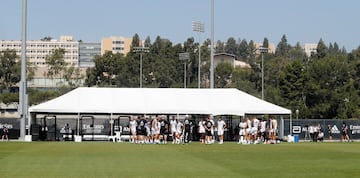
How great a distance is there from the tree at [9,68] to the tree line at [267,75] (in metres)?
0.33

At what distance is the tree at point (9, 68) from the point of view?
4365 inches

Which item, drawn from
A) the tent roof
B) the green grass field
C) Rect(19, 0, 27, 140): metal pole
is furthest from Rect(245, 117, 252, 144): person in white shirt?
the green grass field

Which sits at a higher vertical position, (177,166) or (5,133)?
(5,133)

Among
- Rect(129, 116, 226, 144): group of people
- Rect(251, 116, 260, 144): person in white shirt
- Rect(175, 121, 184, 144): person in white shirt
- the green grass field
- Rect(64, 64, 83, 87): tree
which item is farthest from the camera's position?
Rect(64, 64, 83, 87): tree

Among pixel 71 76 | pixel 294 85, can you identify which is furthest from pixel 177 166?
pixel 71 76

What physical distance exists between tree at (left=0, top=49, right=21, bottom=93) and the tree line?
334 millimetres

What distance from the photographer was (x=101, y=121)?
57.8 meters

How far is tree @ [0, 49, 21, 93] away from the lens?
364 feet

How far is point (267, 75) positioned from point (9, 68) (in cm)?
4580

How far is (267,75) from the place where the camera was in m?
128

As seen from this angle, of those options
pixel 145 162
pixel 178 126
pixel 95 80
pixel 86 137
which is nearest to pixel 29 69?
pixel 95 80

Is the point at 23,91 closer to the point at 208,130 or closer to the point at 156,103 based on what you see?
the point at 156,103

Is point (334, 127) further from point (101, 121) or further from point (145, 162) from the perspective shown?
point (145, 162)

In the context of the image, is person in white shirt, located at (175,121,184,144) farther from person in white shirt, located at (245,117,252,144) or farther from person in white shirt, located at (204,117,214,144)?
person in white shirt, located at (245,117,252,144)
